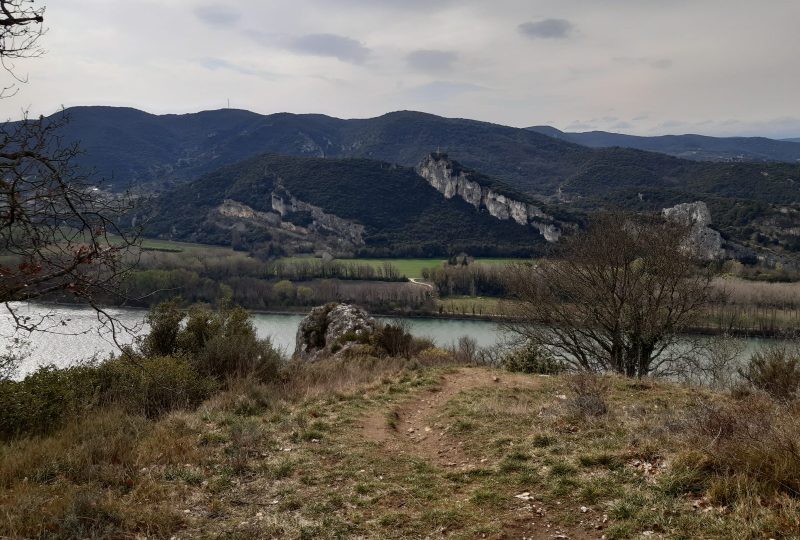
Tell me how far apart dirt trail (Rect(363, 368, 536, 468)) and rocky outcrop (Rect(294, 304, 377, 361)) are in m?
6.37

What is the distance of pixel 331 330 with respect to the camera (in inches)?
748

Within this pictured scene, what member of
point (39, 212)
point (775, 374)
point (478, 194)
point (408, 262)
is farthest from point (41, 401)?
point (478, 194)

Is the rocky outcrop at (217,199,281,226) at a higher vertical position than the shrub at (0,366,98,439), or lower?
higher

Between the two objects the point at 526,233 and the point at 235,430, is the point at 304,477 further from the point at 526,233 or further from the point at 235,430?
the point at 526,233

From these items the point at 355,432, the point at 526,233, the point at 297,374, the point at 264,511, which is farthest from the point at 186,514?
→ the point at 526,233

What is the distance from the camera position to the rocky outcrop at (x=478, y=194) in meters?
116

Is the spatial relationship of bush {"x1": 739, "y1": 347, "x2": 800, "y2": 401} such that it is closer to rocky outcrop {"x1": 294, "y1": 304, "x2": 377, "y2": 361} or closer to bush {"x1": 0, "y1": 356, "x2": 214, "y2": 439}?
bush {"x1": 0, "y1": 356, "x2": 214, "y2": 439}

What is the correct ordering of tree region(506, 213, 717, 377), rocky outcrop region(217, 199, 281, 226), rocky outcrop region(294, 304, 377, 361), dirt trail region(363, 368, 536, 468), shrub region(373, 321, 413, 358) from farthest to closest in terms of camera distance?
rocky outcrop region(217, 199, 281, 226)
rocky outcrop region(294, 304, 377, 361)
shrub region(373, 321, 413, 358)
tree region(506, 213, 717, 377)
dirt trail region(363, 368, 536, 468)

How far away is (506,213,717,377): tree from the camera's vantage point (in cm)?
1593

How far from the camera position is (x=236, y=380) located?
33.0 feet

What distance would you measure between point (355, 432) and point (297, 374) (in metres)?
5.10

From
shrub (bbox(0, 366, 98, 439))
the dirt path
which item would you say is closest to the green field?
the dirt path

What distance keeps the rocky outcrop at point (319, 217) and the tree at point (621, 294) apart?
10315 centimetres

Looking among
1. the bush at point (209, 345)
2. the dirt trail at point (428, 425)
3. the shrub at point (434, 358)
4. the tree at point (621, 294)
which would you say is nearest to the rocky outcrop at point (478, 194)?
the tree at point (621, 294)
